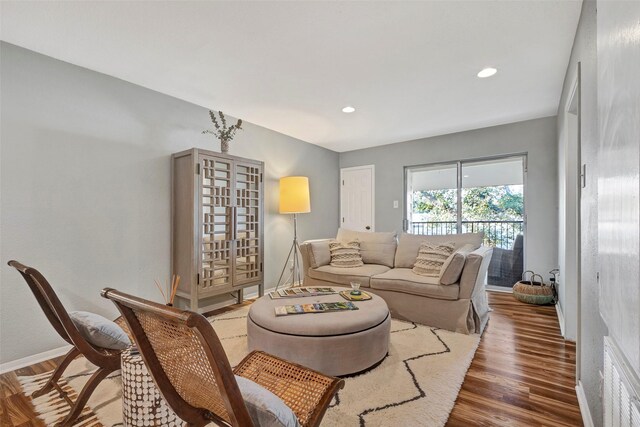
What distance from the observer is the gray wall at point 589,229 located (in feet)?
4.66

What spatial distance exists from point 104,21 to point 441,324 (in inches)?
141

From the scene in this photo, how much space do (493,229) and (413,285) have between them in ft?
7.48

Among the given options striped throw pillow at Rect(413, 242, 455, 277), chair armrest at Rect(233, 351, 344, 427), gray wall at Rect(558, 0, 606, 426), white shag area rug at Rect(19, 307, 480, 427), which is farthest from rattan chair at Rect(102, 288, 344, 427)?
striped throw pillow at Rect(413, 242, 455, 277)

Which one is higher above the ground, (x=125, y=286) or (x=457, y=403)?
(x=125, y=286)

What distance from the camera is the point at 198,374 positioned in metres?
0.93

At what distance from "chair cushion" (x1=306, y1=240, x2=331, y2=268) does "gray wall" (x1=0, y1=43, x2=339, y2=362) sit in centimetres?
161

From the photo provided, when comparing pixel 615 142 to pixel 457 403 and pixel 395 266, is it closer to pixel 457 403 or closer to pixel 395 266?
pixel 457 403

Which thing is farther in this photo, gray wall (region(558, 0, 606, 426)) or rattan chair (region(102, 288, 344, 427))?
gray wall (region(558, 0, 606, 426))

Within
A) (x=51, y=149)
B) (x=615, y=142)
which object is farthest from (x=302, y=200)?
(x=615, y=142)

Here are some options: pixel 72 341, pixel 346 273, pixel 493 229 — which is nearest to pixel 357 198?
pixel 493 229

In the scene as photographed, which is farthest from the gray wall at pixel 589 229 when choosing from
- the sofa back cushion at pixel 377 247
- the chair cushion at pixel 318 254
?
the chair cushion at pixel 318 254

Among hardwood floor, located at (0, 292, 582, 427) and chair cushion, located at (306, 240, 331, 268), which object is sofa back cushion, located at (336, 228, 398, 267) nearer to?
chair cushion, located at (306, 240, 331, 268)

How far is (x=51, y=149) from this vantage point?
2414 millimetres

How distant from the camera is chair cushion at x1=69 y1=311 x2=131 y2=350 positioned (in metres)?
1.62
